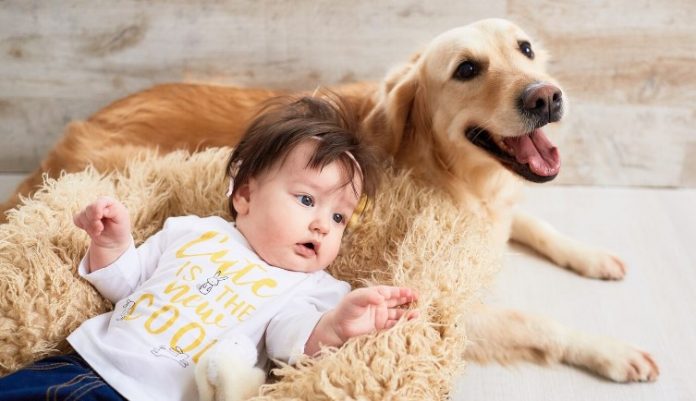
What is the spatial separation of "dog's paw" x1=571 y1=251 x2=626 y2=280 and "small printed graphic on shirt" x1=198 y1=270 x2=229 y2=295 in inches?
36.9

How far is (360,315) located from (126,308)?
0.43 meters

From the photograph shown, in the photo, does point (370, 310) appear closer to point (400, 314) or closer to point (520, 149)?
point (400, 314)

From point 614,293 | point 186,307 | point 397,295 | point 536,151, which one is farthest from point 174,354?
point 614,293

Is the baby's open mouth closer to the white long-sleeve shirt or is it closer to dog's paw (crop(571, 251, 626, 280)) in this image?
the white long-sleeve shirt

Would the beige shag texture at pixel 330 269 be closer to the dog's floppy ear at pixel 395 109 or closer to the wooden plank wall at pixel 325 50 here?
the dog's floppy ear at pixel 395 109

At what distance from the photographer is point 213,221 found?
1376 millimetres

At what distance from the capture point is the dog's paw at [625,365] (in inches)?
54.4

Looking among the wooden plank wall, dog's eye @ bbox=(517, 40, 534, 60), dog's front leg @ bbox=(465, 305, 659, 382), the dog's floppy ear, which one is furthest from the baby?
the wooden plank wall

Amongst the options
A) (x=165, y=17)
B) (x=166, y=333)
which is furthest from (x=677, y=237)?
(x=165, y=17)

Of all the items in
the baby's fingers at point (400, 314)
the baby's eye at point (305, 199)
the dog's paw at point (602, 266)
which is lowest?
the dog's paw at point (602, 266)

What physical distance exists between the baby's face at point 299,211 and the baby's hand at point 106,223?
0.23 m

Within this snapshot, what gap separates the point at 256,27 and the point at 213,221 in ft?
2.43

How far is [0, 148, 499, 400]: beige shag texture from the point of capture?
1.06 m

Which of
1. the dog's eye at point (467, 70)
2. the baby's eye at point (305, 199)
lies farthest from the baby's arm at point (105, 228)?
the dog's eye at point (467, 70)
